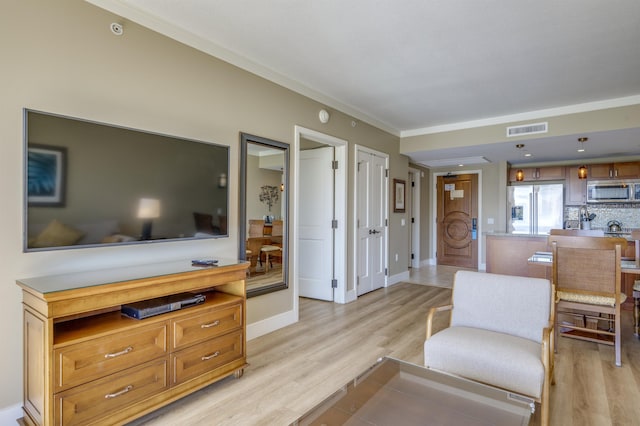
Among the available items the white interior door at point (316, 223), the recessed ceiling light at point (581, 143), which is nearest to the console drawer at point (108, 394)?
the white interior door at point (316, 223)

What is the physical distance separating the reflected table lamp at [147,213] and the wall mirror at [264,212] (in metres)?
0.90

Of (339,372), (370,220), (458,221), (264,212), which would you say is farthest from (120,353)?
(458,221)

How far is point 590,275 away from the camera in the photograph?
3006 mm

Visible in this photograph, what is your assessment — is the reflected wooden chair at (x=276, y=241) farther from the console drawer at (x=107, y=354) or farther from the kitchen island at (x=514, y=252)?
the kitchen island at (x=514, y=252)

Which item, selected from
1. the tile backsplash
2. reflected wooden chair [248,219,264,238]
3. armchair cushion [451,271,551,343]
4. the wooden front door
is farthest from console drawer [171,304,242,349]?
the tile backsplash

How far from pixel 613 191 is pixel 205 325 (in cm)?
727

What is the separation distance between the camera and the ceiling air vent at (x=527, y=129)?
4.79 metres

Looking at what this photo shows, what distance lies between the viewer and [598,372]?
8.90 feet

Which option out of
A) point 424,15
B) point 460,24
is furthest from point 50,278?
point 460,24

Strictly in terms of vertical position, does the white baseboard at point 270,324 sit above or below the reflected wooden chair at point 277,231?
below

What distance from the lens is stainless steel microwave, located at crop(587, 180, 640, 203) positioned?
6.14 meters

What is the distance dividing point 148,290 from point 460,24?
2.87 m

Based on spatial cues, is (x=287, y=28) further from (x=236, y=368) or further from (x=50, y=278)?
(x=236, y=368)

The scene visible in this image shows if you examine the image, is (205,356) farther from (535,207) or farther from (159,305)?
(535,207)
